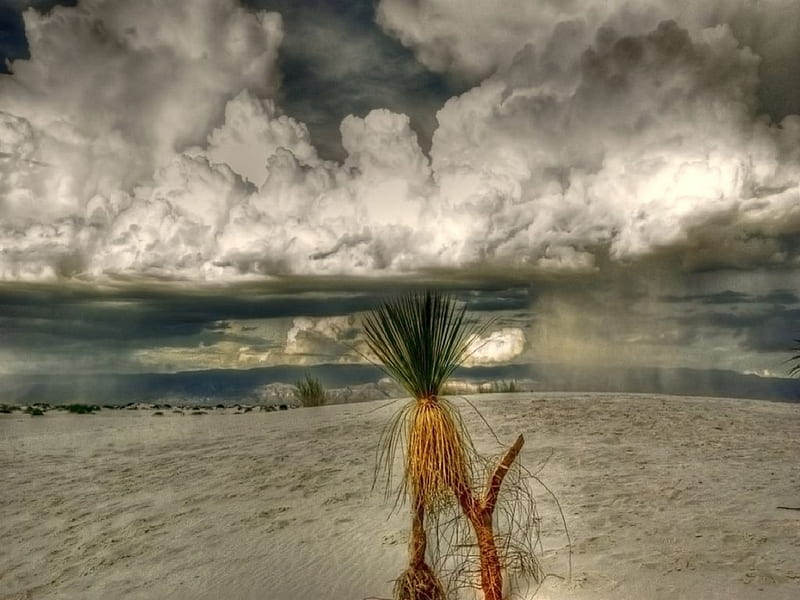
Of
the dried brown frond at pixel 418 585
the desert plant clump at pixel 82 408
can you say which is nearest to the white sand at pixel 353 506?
the dried brown frond at pixel 418 585

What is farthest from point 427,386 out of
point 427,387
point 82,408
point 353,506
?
point 82,408

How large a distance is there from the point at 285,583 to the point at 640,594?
408 cm

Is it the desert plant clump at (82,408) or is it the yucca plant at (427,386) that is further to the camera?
the desert plant clump at (82,408)

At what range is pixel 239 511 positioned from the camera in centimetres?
1177

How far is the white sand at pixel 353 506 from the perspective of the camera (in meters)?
8.38

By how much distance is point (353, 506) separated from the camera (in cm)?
1131

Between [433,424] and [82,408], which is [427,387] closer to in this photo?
[433,424]

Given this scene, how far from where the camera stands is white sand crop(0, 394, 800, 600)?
27.5 ft

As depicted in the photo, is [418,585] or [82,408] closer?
[418,585]

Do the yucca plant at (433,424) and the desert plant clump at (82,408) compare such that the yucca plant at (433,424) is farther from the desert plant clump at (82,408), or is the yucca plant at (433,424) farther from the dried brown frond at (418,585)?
the desert plant clump at (82,408)

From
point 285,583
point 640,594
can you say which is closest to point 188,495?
point 285,583

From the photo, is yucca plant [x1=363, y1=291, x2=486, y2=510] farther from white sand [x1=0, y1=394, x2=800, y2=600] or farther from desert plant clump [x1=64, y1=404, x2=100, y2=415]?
desert plant clump [x1=64, y1=404, x2=100, y2=415]

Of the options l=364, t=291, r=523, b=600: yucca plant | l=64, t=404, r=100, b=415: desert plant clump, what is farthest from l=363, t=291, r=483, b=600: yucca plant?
l=64, t=404, r=100, b=415: desert plant clump

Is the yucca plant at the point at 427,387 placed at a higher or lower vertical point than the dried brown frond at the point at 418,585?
higher
